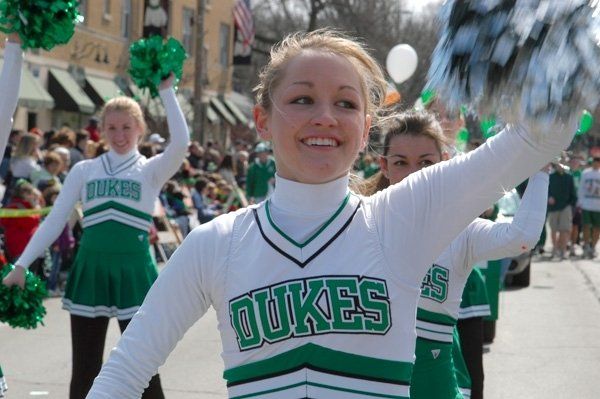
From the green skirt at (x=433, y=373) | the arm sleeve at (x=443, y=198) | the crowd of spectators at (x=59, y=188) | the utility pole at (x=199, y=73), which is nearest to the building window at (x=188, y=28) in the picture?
the utility pole at (x=199, y=73)

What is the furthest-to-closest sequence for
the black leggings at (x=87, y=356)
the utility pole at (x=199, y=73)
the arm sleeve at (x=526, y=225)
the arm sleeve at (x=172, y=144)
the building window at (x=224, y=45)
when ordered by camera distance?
1. the building window at (x=224, y=45)
2. the utility pole at (x=199, y=73)
3. the arm sleeve at (x=172, y=144)
4. the black leggings at (x=87, y=356)
5. the arm sleeve at (x=526, y=225)

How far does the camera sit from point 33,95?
81.9 ft

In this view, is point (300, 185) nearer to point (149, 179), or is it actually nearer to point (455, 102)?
point (455, 102)

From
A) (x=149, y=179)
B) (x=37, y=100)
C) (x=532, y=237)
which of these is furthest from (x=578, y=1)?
(x=37, y=100)

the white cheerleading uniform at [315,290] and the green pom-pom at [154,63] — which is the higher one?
the green pom-pom at [154,63]

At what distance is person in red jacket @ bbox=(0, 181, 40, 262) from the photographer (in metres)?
10.7

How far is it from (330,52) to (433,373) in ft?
4.79

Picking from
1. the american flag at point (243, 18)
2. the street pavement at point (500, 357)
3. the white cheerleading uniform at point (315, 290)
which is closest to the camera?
the white cheerleading uniform at point (315, 290)

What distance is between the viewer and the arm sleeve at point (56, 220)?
529 centimetres

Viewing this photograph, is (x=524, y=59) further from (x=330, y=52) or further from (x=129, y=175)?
(x=129, y=175)

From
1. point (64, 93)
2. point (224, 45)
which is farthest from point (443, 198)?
point (224, 45)

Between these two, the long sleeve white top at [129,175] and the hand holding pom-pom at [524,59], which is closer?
the hand holding pom-pom at [524,59]

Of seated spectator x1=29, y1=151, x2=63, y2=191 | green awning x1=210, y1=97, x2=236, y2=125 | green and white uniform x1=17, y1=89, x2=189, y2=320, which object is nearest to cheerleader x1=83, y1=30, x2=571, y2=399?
green and white uniform x1=17, y1=89, x2=189, y2=320

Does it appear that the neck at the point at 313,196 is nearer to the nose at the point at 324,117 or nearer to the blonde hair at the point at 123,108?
the nose at the point at 324,117
